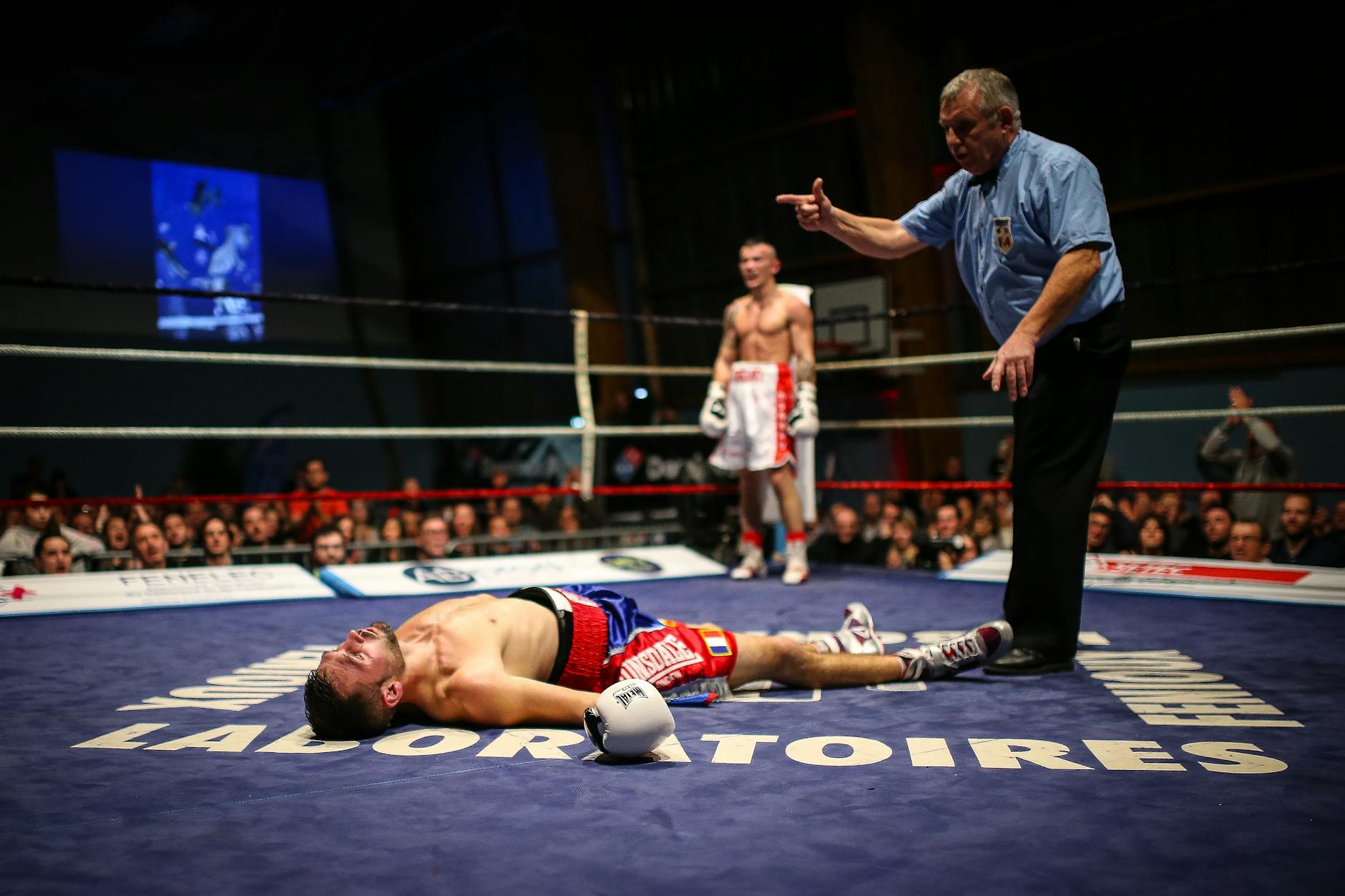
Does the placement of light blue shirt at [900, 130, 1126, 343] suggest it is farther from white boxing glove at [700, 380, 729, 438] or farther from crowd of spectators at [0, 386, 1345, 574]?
white boxing glove at [700, 380, 729, 438]

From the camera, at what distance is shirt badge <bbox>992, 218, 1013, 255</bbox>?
2.24 metres

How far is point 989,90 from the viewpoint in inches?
86.0

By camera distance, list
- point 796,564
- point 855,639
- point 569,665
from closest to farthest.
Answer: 1. point 569,665
2. point 855,639
3. point 796,564

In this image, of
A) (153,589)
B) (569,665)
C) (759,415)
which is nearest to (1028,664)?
(569,665)

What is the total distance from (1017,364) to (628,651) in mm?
946

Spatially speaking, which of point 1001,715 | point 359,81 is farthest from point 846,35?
point 1001,715

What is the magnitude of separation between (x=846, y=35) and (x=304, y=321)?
21.5 feet

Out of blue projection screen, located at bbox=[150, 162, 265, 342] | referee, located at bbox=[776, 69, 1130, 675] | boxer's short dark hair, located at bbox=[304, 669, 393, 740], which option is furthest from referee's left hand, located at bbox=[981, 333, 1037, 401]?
blue projection screen, located at bbox=[150, 162, 265, 342]

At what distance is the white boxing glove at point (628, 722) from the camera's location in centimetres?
158

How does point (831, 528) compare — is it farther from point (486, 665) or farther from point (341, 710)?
point (341, 710)

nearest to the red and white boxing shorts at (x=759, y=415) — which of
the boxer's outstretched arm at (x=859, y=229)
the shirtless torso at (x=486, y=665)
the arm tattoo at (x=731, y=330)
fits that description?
the arm tattoo at (x=731, y=330)

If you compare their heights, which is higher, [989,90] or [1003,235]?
[989,90]

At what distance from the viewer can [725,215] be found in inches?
376

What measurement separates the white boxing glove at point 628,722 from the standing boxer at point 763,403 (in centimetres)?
235
